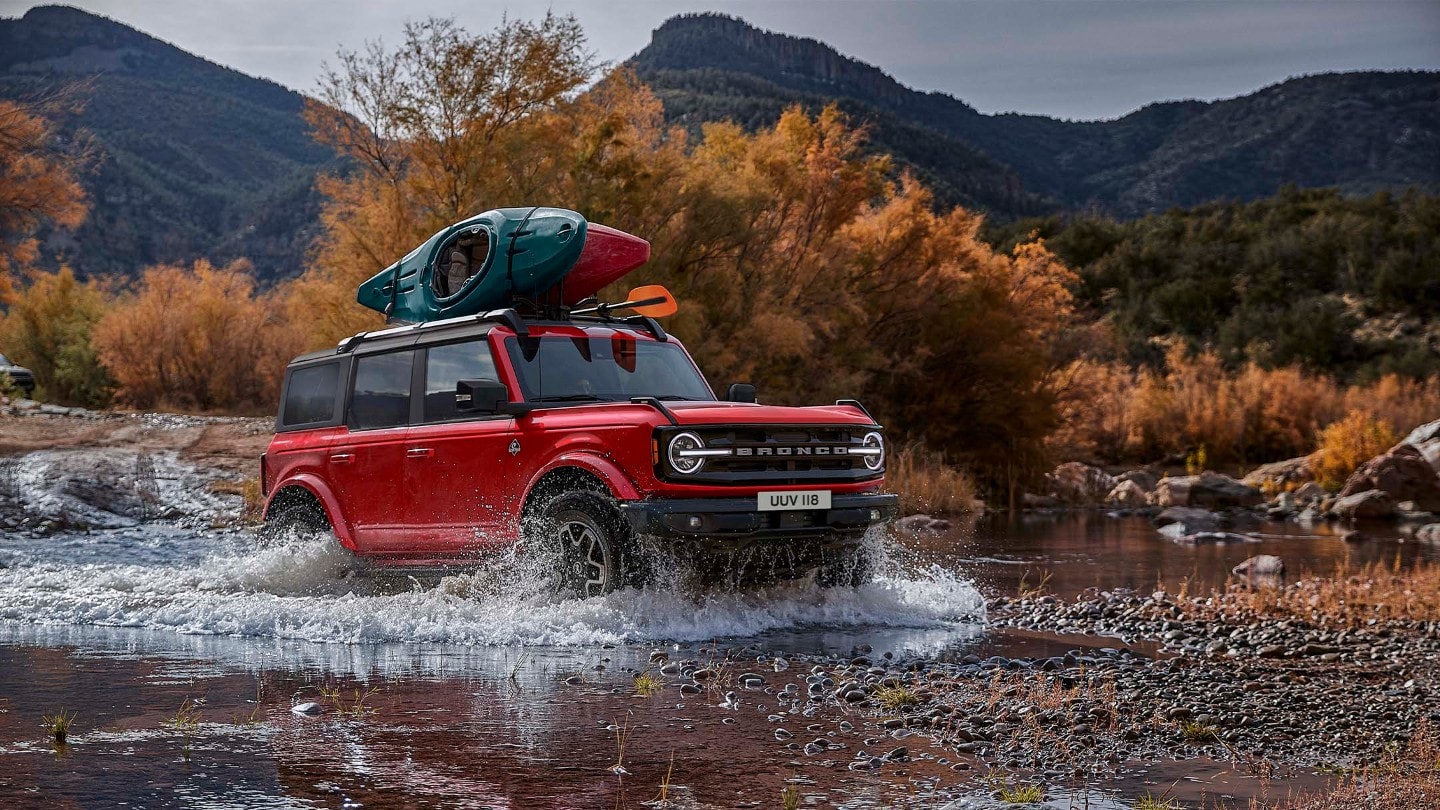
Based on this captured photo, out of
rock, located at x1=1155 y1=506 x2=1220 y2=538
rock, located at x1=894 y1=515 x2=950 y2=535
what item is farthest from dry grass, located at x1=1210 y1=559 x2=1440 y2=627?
rock, located at x1=1155 y1=506 x2=1220 y2=538

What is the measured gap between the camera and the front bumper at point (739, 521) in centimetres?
877

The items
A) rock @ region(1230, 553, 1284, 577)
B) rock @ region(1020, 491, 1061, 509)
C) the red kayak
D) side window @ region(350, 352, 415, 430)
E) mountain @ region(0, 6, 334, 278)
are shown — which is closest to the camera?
side window @ region(350, 352, 415, 430)

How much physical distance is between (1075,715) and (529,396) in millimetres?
4606

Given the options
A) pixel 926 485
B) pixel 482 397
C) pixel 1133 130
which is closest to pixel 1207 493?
pixel 926 485

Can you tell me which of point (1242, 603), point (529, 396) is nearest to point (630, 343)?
point (529, 396)

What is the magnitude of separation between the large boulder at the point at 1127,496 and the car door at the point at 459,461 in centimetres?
2196

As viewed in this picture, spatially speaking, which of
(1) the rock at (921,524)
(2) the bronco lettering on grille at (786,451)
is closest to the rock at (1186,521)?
(1) the rock at (921,524)

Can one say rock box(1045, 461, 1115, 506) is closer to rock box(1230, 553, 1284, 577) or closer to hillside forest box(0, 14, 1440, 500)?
hillside forest box(0, 14, 1440, 500)

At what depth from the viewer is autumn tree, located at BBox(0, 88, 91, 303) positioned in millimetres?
27234

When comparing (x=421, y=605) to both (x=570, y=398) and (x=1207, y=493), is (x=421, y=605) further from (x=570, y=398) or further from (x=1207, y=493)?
(x=1207, y=493)

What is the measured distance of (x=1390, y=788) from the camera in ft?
17.8

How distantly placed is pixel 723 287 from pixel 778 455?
16.7 metres

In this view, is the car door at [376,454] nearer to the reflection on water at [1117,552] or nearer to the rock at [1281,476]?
the reflection on water at [1117,552]

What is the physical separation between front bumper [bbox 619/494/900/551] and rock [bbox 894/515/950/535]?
12001 millimetres
